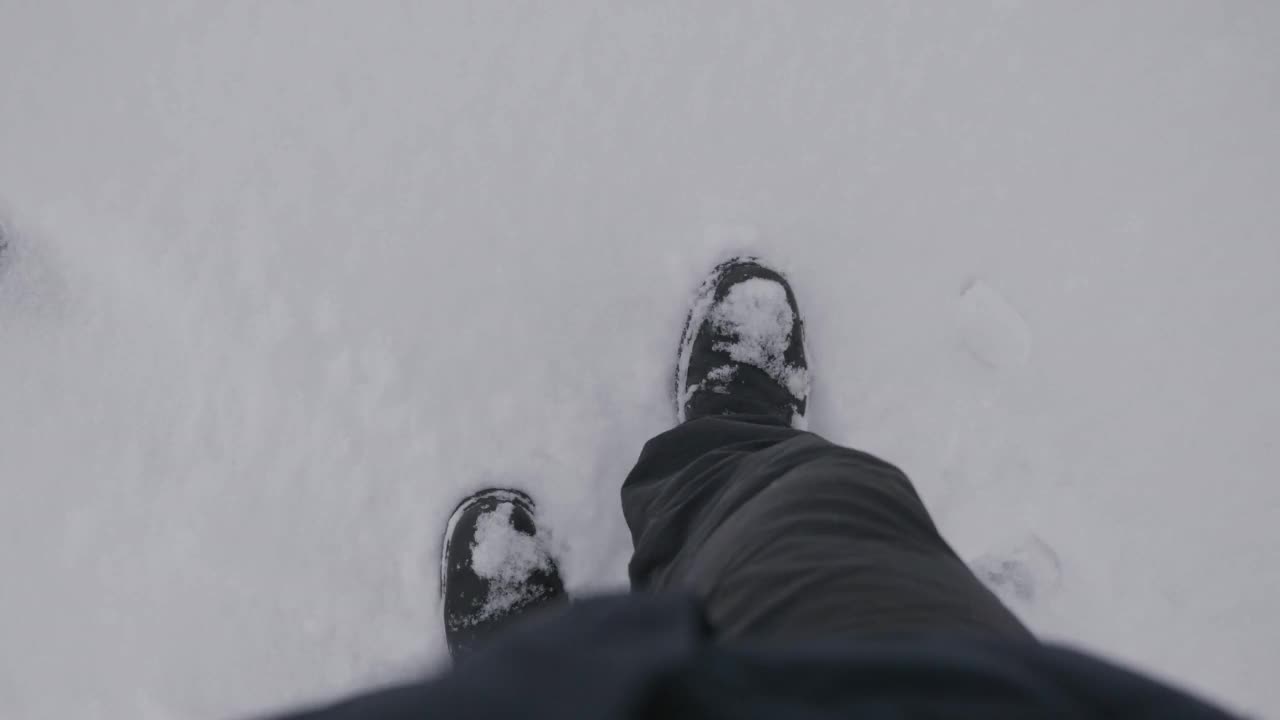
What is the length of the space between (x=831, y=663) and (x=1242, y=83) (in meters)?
1.32

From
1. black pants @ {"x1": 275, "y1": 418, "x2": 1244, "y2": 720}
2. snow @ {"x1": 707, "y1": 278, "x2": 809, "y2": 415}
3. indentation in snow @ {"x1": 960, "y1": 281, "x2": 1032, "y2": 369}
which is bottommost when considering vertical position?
black pants @ {"x1": 275, "y1": 418, "x2": 1244, "y2": 720}

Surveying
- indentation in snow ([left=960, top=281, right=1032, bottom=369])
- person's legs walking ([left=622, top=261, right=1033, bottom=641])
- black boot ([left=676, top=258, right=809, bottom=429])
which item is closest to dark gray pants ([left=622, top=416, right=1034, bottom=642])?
person's legs walking ([left=622, top=261, right=1033, bottom=641])

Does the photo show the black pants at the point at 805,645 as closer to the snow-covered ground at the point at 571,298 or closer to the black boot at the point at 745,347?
the black boot at the point at 745,347

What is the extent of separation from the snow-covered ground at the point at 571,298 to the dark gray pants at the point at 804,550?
0.97ft

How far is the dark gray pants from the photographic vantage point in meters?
0.58

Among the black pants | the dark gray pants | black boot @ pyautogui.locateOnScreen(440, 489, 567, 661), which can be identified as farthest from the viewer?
black boot @ pyautogui.locateOnScreen(440, 489, 567, 661)

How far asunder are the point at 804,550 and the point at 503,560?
1.95ft

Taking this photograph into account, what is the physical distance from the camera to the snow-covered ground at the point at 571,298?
1117 millimetres

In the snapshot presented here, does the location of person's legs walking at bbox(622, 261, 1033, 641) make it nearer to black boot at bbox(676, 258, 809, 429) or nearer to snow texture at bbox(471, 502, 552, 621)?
black boot at bbox(676, 258, 809, 429)

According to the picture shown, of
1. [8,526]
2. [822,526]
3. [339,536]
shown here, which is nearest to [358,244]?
[339,536]

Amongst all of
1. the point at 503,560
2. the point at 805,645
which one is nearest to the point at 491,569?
the point at 503,560

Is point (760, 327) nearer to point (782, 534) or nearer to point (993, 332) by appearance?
point (993, 332)

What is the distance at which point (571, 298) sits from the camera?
1138mm

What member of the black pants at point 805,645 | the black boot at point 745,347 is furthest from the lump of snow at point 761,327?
the black pants at point 805,645
